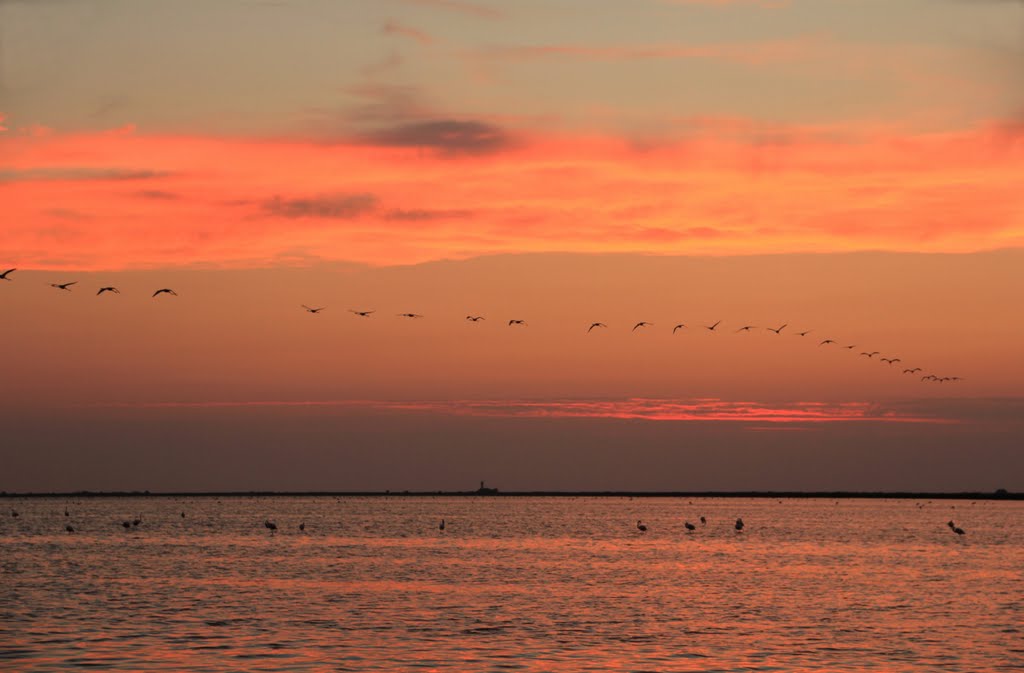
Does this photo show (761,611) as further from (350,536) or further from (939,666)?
(350,536)

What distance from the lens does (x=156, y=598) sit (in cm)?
6256

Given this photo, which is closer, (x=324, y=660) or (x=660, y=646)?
(x=324, y=660)

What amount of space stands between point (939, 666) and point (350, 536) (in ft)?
307

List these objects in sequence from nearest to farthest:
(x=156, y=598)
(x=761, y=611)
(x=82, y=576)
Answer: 1. (x=761, y=611)
2. (x=156, y=598)
3. (x=82, y=576)

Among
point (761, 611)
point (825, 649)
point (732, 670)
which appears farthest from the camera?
point (761, 611)

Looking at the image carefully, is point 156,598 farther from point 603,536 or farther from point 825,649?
point 603,536

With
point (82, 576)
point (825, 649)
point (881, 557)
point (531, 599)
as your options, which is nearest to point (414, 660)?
point (825, 649)

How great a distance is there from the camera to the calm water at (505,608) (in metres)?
43.9

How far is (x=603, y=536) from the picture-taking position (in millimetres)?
136000

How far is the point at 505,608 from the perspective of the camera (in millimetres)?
59125

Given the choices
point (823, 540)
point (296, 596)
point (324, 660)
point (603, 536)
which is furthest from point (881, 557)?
point (324, 660)

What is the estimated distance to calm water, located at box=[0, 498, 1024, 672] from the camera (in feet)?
144

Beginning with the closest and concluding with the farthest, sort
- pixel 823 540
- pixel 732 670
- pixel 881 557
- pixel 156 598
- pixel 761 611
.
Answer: pixel 732 670 < pixel 761 611 < pixel 156 598 < pixel 881 557 < pixel 823 540

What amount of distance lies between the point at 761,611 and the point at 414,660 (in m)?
21.2
